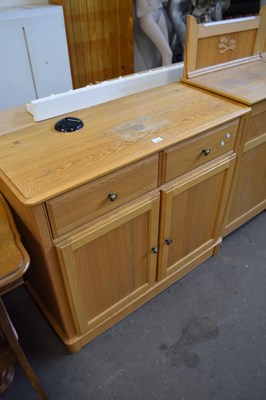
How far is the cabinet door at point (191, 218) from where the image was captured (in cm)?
115

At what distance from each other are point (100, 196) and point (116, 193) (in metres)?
0.06

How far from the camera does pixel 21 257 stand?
0.71m

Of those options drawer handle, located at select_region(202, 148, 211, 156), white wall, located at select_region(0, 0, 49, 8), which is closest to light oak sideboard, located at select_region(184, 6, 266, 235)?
drawer handle, located at select_region(202, 148, 211, 156)

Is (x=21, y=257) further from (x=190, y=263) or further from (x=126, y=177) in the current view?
(x=190, y=263)

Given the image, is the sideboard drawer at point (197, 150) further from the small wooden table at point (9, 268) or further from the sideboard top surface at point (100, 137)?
the small wooden table at point (9, 268)

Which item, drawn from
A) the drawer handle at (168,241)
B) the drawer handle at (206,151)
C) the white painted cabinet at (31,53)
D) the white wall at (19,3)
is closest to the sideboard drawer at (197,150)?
the drawer handle at (206,151)

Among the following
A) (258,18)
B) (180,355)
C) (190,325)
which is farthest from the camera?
(258,18)

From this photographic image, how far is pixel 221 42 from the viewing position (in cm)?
141

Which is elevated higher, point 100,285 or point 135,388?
point 100,285

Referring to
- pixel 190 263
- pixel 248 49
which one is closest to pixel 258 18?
pixel 248 49

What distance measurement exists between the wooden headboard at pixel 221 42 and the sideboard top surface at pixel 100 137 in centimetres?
18

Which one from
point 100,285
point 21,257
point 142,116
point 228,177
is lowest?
point 100,285

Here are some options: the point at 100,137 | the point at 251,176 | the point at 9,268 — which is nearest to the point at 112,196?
the point at 100,137

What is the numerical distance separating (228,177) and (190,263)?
480 mm
